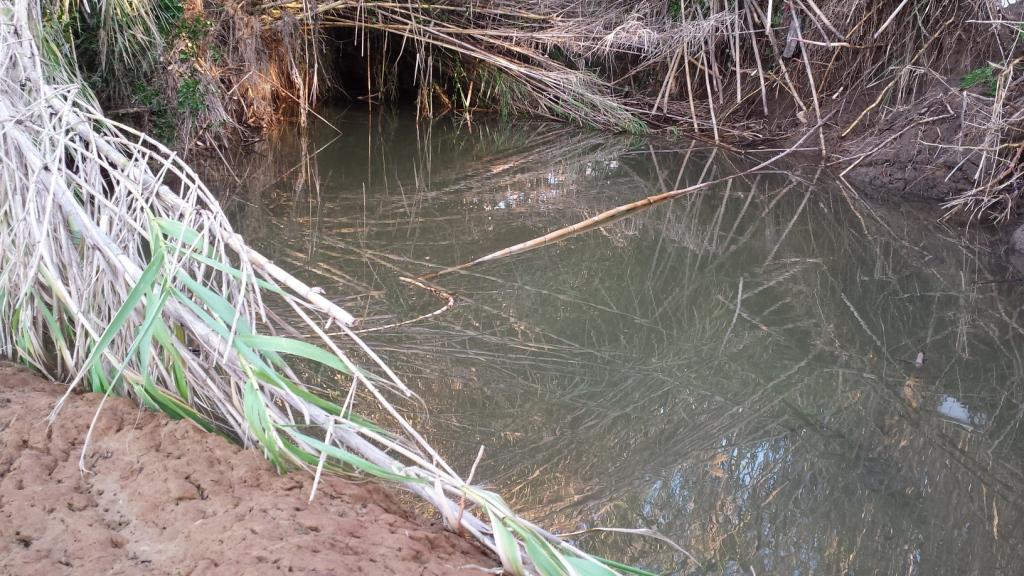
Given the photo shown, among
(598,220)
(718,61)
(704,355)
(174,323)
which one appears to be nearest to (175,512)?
(174,323)

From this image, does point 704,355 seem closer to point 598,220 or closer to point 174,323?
point 598,220

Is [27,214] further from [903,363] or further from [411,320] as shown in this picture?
[903,363]

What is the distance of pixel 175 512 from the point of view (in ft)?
4.55

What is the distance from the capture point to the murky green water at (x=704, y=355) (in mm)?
2021

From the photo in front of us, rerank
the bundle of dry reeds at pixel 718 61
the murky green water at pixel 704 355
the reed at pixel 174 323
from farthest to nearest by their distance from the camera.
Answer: the bundle of dry reeds at pixel 718 61 < the murky green water at pixel 704 355 < the reed at pixel 174 323

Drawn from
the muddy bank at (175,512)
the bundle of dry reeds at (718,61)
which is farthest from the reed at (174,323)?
the bundle of dry reeds at (718,61)

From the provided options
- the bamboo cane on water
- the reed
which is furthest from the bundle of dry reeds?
the reed

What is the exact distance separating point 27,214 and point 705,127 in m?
5.35

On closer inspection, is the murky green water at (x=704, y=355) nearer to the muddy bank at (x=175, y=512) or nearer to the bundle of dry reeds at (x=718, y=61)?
the muddy bank at (x=175, y=512)

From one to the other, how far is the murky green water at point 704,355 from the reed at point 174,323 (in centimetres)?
43

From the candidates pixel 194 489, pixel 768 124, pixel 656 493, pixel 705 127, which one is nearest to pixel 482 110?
pixel 705 127

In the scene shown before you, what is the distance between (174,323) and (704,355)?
1777mm

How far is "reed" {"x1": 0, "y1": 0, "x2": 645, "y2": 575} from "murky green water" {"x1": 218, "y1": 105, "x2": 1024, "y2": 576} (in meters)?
0.43

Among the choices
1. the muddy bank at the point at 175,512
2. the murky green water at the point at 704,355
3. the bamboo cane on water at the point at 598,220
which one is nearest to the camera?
the muddy bank at the point at 175,512
